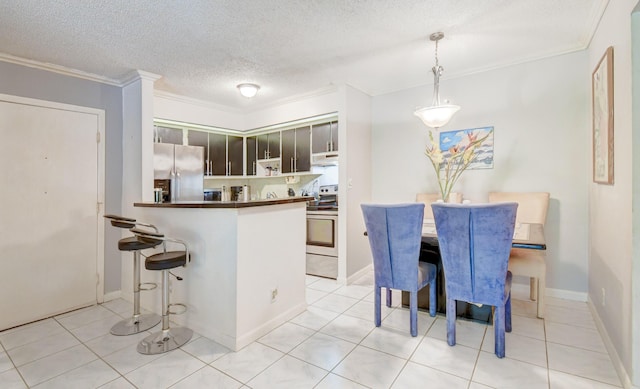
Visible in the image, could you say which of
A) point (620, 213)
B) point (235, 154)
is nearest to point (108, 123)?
point (235, 154)

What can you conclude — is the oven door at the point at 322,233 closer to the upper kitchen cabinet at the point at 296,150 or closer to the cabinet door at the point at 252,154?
the upper kitchen cabinet at the point at 296,150

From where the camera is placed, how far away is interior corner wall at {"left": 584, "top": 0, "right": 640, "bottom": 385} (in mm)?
1711

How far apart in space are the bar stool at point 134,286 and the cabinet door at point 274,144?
2.56 metres

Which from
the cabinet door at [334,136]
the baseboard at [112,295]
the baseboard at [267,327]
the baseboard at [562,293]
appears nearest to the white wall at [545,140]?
the baseboard at [562,293]

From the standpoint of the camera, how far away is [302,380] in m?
1.88

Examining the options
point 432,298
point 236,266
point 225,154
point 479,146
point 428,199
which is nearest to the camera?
point 236,266

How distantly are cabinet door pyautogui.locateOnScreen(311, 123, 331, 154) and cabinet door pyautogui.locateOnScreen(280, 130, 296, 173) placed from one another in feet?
1.33

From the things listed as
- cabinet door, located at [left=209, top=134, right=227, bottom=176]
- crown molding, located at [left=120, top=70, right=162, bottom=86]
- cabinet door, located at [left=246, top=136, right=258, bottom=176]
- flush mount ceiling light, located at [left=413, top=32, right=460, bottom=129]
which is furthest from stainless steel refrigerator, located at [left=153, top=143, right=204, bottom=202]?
flush mount ceiling light, located at [left=413, top=32, right=460, bottom=129]

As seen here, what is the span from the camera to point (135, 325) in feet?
8.72

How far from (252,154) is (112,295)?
2843mm

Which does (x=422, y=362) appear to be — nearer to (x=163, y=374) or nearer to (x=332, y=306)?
(x=332, y=306)

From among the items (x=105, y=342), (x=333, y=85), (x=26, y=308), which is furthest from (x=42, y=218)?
(x=333, y=85)

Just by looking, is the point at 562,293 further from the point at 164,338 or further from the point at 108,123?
the point at 108,123

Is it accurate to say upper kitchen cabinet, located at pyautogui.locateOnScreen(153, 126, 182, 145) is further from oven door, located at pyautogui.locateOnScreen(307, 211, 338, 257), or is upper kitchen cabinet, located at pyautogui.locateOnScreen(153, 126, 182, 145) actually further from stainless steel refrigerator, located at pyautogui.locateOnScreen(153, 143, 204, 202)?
oven door, located at pyautogui.locateOnScreen(307, 211, 338, 257)
